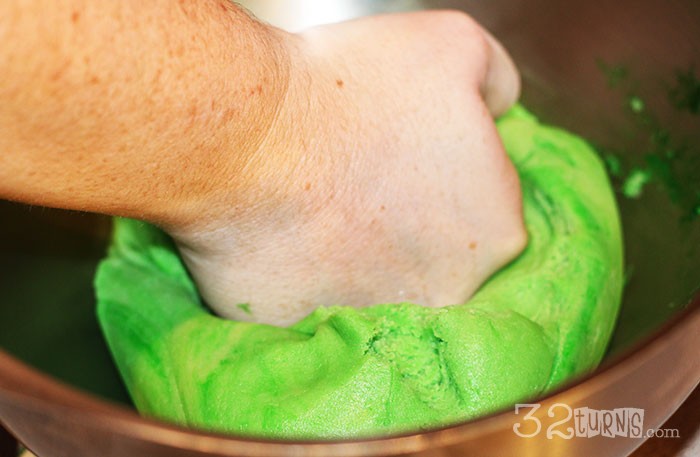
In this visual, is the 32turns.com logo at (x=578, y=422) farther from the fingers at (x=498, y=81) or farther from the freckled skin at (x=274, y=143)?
the fingers at (x=498, y=81)

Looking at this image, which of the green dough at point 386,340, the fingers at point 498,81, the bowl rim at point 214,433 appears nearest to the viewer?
the bowl rim at point 214,433

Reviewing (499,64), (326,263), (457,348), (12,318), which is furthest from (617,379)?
(12,318)

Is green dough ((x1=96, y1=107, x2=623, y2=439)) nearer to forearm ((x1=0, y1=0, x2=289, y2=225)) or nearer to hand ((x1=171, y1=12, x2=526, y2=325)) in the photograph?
hand ((x1=171, y1=12, x2=526, y2=325))

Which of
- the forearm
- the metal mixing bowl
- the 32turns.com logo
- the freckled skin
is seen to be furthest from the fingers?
the 32turns.com logo

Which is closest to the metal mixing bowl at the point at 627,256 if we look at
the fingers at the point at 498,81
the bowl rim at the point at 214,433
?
the bowl rim at the point at 214,433

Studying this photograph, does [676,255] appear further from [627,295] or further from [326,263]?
[326,263]
